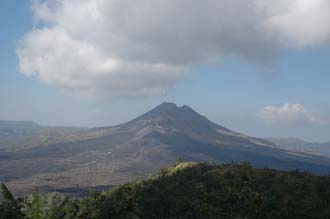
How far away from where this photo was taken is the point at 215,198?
3381 centimetres

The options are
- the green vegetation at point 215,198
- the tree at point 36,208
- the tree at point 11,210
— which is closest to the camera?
the tree at point 36,208

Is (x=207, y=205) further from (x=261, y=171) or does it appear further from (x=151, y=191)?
(x=261, y=171)

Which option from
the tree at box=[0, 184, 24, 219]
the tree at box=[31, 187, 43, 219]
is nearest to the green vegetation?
the tree at box=[0, 184, 24, 219]

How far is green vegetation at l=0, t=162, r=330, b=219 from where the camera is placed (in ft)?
102

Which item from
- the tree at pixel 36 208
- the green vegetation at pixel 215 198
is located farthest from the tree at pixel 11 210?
the green vegetation at pixel 215 198

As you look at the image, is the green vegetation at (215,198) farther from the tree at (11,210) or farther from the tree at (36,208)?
the tree at (36,208)

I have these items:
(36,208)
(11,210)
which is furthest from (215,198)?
(11,210)

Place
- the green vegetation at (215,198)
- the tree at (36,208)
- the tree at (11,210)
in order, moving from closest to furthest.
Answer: the tree at (36,208) → the tree at (11,210) → the green vegetation at (215,198)

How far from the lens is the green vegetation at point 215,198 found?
30969 mm

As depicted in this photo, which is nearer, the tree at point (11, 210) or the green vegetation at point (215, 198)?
the tree at point (11, 210)

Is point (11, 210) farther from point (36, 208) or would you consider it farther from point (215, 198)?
point (215, 198)

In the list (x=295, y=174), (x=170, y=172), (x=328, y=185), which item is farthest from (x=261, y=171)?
(x=170, y=172)

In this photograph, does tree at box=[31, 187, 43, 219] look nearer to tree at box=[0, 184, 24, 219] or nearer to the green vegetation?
tree at box=[0, 184, 24, 219]

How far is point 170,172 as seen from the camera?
139ft
